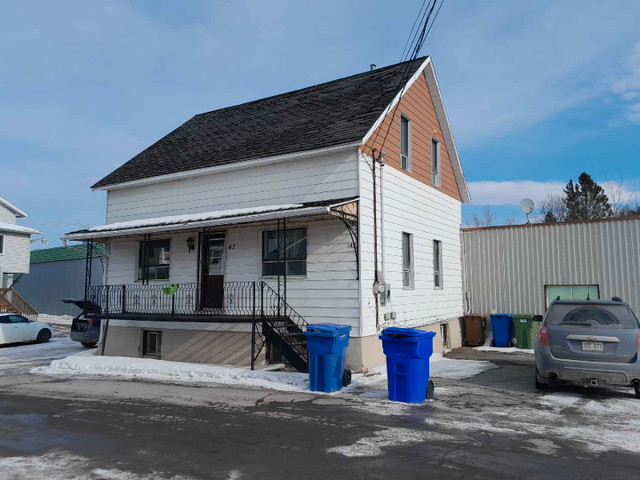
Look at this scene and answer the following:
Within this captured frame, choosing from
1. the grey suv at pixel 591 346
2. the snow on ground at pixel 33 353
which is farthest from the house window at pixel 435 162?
the snow on ground at pixel 33 353

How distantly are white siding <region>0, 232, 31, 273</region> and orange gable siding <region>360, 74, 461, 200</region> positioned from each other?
27704 millimetres

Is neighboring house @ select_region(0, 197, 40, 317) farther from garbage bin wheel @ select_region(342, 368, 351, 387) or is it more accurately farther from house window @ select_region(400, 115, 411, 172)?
garbage bin wheel @ select_region(342, 368, 351, 387)

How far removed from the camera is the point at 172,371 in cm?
1127

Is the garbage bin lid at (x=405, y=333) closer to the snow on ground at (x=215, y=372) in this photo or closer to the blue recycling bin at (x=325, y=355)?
the blue recycling bin at (x=325, y=355)

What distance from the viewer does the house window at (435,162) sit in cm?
1609

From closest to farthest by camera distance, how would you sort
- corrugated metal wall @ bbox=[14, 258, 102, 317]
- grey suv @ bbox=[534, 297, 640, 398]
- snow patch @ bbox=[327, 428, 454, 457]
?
snow patch @ bbox=[327, 428, 454, 457], grey suv @ bbox=[534, 297, 640, 398], corrugated metal wall @ bbox=[14, 258, 102, 317]

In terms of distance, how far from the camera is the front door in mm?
13430

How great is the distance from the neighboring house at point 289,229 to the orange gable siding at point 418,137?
6 centimetres

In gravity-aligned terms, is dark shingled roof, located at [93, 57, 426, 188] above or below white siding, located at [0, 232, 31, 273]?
above

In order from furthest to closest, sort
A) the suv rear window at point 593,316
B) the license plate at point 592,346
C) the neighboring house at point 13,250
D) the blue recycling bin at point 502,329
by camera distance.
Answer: the neighboring house at point 13,250 → the blue recycling bin at point 502,329 → the suv rear window at point 593,316 → the license plate at point 592,346

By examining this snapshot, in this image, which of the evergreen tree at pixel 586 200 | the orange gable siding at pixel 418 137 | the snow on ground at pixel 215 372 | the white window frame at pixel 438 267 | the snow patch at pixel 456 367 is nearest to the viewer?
the snow on ground at pixel 215 372

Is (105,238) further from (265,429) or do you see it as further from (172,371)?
(265,429)

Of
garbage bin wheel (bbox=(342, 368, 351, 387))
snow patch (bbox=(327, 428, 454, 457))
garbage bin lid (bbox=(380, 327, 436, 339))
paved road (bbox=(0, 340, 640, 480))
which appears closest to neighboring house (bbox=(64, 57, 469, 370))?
garbage bin wheel (bbox=(342, 368, 351, 387))

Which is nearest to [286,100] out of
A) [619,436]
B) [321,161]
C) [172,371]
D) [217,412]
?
[321,161]
